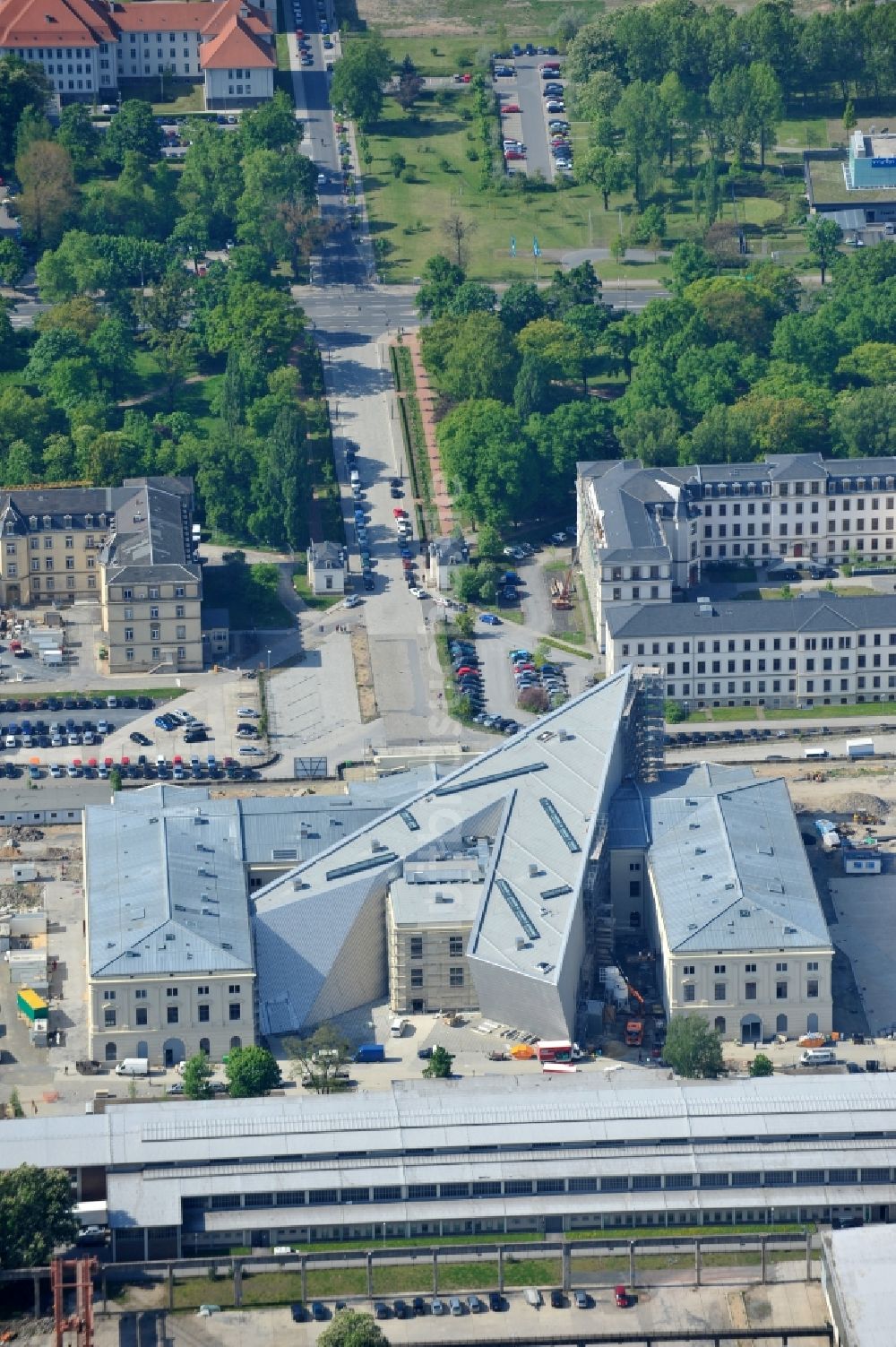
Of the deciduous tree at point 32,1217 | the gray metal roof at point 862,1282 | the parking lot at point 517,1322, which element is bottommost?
the parking lot at point 517,1322

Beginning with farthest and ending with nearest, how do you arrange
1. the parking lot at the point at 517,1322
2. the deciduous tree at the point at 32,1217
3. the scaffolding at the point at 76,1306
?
1. the deciduous tree at the point at 32,1217
2. the parking lot at the point at 517,1322
3. the scaffolding at the point at 76,1306

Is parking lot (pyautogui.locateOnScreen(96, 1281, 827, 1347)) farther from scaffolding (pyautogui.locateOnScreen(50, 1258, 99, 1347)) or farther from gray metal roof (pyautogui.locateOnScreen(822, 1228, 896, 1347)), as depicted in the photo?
gray metal roof (pyautogui.locateOnScreen(822, 1228, 896, 1347))

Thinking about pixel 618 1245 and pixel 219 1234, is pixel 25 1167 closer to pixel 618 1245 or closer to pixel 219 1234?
pixel 219 1234

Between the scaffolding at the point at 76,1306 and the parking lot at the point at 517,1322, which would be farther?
the parking lot at the point at 517,1322

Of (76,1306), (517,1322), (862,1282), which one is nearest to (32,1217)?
(76,1306)

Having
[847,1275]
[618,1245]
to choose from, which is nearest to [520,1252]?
[618,1245]

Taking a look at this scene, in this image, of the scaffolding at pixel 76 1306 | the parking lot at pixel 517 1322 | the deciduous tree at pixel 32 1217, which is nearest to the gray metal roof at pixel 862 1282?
the parking lot at pixel 517 1322

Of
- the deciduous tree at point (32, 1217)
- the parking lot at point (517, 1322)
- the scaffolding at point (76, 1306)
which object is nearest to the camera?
the scaffolding at point (76, 1306)

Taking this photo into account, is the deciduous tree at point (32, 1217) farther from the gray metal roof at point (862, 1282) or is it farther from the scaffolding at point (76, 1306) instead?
the gray metal roof at point (862, 1282)

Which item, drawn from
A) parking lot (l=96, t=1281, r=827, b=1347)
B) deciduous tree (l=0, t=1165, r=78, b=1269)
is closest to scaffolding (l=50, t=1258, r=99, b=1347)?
deciduous tree (l=0, t=1165, r=78, b=1269)
